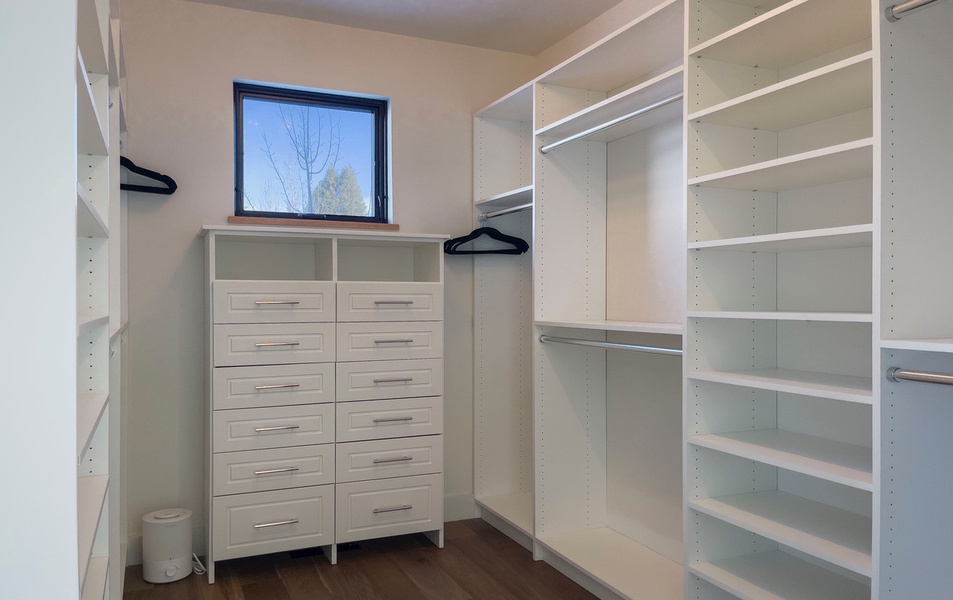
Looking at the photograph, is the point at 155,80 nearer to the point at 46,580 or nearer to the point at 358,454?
the point at 358,454

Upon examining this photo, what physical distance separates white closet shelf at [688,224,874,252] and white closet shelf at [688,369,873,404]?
38 cm

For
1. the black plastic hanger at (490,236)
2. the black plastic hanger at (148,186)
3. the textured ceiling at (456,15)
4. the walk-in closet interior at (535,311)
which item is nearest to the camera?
the walk-in closet interior at (535,311)

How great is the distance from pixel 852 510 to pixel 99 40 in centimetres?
249

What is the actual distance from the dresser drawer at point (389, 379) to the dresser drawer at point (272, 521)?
445 mm

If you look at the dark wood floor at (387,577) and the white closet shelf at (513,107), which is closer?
the dark wood floor at (387,577)

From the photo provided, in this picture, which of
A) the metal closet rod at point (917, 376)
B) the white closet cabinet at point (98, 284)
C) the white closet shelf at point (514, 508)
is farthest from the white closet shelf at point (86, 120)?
the white closet shelf at point (514, 508)

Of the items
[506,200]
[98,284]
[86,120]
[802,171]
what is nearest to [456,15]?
[506,200]

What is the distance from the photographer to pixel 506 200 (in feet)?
12.3

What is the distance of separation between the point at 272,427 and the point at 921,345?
2.44 m

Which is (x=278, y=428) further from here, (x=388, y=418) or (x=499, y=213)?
(x=499, y=213)

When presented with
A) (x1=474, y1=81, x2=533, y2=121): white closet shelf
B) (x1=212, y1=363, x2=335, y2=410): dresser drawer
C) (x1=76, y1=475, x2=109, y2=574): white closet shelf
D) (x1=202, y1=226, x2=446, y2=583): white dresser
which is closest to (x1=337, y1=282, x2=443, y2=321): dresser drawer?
(x1=202, y1=226, x2=446, y2=583): white dresser

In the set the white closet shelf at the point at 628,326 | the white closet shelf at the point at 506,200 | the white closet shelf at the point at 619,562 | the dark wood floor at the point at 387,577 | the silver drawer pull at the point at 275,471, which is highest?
the white closet shelf at the point at 506,200

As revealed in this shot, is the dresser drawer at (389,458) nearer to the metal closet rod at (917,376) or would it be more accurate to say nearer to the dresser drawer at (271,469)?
the dresser drawer at (271,469)

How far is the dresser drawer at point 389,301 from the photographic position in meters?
3.25
